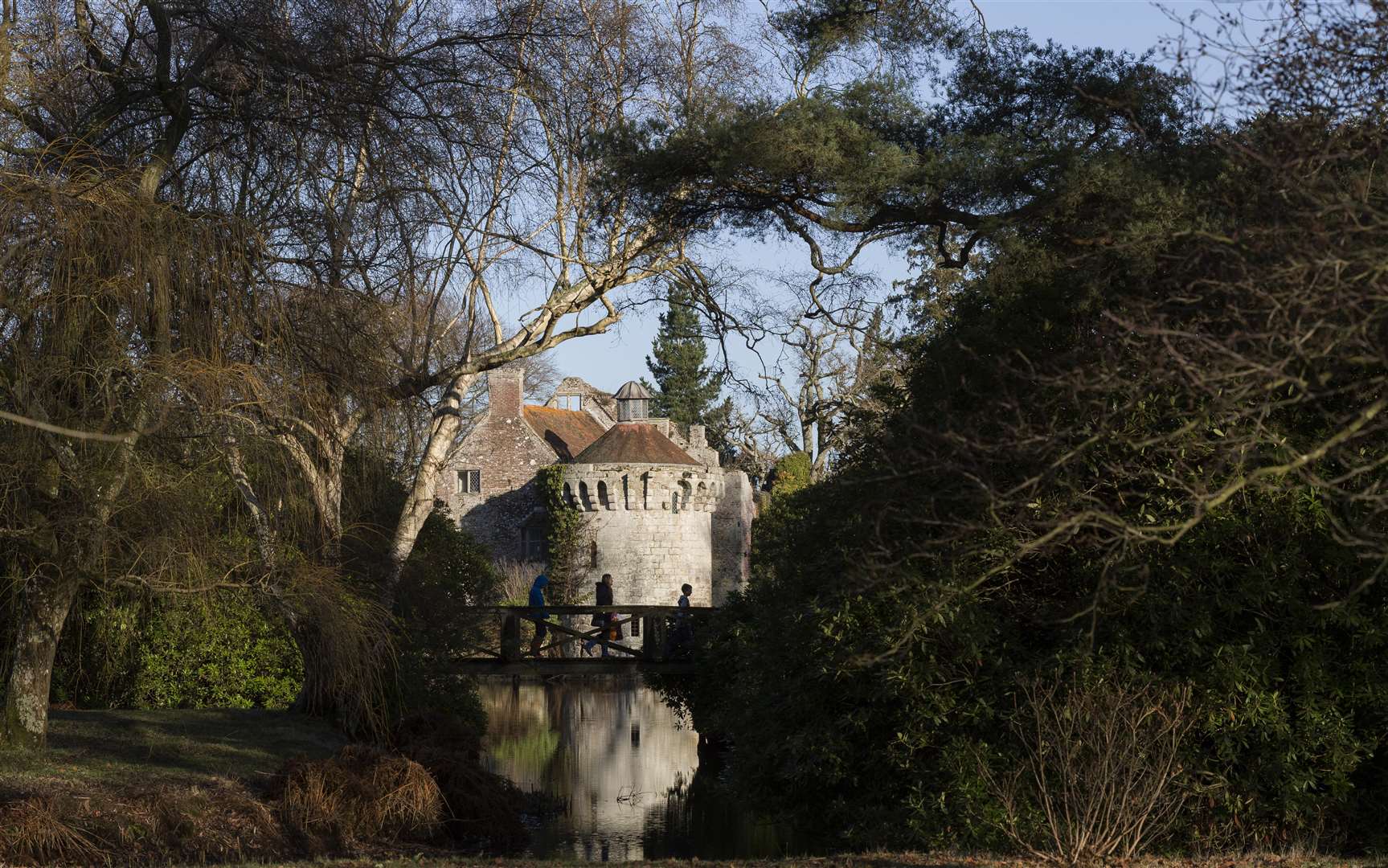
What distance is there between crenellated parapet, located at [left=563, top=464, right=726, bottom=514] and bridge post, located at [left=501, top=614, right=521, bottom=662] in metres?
18.0

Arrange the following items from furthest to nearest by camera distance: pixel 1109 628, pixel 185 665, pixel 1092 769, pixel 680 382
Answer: pixel 680 382 → pixel 185 665 → pixel 1109 628 → pixel 1092 769

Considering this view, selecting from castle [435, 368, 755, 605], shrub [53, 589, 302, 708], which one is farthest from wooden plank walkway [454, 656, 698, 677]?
→ castle [435, 368, 755, 605]

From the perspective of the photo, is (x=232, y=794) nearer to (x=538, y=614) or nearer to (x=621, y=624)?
(x=538, y=614)

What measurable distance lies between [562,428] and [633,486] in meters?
7.01

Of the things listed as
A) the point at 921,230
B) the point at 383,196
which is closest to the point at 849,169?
the point at 921,230

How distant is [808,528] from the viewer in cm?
1082

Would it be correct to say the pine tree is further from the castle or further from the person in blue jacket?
the person in blue jacket

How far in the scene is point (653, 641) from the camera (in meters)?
19.8

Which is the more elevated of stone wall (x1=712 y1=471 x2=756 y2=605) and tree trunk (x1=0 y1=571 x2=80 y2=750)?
stone wall (x1=712 y1=471 x2=756 y2=605)

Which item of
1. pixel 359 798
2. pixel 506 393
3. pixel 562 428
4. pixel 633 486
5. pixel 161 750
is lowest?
pixel 359 798

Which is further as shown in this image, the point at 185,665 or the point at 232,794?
the point at 185,665

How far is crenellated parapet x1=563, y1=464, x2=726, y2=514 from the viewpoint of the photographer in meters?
36.9

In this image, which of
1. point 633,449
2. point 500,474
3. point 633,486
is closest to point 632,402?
point 633,449

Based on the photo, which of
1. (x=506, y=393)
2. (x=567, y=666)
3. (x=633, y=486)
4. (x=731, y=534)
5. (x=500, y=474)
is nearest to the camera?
(x=567, y=666)
